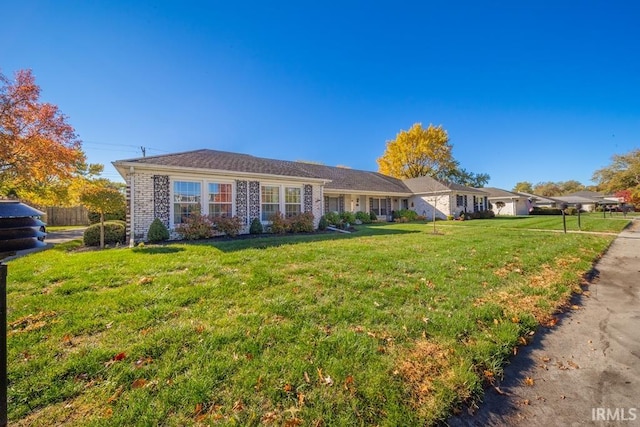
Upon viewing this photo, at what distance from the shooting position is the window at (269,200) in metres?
13.1

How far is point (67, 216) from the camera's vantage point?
2292 centimetres

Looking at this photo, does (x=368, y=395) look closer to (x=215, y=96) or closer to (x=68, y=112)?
(x=215, y=96)

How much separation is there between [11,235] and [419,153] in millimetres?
40805

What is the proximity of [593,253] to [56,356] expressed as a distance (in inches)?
482

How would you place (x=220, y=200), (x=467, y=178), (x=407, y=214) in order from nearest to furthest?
1. (x=220, y=200)
2. (x=407, y=214)
3. (x=467, y=178)

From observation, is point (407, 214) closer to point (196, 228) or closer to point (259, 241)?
point (259, 241)

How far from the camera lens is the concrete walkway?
77.6 inches

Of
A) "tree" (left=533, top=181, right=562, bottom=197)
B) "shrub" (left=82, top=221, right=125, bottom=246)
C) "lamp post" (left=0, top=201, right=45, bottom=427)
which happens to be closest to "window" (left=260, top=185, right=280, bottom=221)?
"shrub" (left=82, top=221, right=125, bottom=246)

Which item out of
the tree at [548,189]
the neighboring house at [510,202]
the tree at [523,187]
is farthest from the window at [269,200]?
the tree at [523,187]

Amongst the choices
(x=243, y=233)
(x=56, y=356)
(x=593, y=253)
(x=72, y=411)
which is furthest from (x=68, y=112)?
(x=593, y=253)

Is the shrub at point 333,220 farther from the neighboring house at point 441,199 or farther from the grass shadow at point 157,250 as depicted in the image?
the neighboring house at point 441,199

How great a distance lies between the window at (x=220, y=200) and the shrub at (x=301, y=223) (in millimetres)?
2970

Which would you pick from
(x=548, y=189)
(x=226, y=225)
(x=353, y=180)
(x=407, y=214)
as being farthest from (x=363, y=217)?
(x=548, y=189)

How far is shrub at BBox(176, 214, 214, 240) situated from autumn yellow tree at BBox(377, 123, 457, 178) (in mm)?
33645
